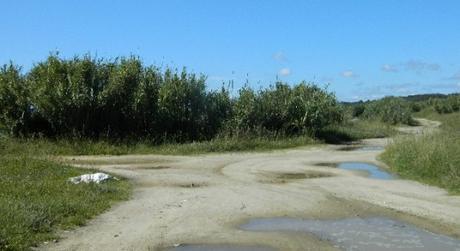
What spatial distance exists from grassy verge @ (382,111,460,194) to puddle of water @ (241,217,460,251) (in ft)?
16.2

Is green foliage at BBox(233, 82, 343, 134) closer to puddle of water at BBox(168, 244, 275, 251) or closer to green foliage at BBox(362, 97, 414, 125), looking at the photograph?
puddle of water at BBox(168, 244, 275, 251)

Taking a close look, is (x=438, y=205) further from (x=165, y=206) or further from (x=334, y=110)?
(x=334, y=110)

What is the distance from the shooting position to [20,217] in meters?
9.95

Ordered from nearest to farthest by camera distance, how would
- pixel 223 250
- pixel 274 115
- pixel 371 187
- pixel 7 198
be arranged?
pixel 223 250
pixel 7 198
pixel 371 187
pixel 274 115

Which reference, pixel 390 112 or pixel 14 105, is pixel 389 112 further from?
pixel 14 105

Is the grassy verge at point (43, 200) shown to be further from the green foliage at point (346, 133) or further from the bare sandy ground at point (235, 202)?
the green foliage at point (346, 133)

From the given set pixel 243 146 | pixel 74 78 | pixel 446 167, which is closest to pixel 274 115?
pixel 243 146

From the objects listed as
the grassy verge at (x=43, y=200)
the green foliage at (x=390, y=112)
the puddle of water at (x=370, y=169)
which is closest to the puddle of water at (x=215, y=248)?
the grassy verge at (x=43, y=200)

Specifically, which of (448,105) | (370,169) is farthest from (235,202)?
(448,105)

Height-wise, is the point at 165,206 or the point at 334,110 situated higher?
the point at 334,110

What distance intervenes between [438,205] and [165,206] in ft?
19.3

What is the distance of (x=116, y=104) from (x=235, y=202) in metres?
16.4

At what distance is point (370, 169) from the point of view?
70.8 feet

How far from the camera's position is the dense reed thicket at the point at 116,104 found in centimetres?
2797
